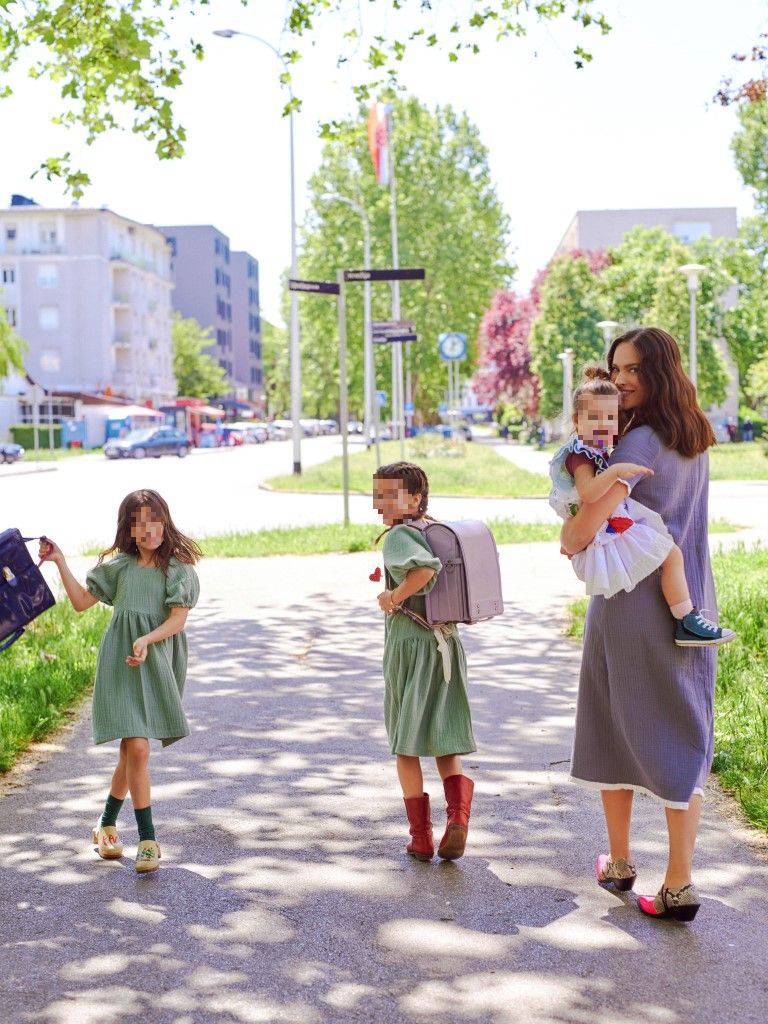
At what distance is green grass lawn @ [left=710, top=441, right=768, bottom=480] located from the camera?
32547mm

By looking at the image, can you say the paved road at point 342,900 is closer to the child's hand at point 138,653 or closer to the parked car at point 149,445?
the child's hand at point 138,653

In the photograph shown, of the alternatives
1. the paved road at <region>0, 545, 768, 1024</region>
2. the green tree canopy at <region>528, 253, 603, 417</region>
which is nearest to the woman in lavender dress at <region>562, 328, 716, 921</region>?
the paved road at <region>0, 545, 768, 1024</region>

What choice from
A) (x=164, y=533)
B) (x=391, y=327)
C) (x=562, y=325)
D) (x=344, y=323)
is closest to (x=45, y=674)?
(x=164, y=533)

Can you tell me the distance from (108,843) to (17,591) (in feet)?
3.38

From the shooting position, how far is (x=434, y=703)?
4770 millimetres

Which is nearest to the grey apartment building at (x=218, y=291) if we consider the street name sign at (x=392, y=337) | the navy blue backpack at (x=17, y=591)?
the street name sign at (x=392, y=337)

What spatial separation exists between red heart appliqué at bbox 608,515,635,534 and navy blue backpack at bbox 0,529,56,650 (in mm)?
2283

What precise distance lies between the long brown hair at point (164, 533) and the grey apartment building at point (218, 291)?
375 ft

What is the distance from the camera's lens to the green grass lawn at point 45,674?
22.3 feet

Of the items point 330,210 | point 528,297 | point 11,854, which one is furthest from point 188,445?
point 11,854

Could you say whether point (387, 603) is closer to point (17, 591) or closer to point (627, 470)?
point (627, 470)

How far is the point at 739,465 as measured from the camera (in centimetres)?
3766

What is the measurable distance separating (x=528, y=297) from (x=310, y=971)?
230 feet

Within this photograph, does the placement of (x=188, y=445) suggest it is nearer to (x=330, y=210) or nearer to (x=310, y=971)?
(x=330, y=210)
